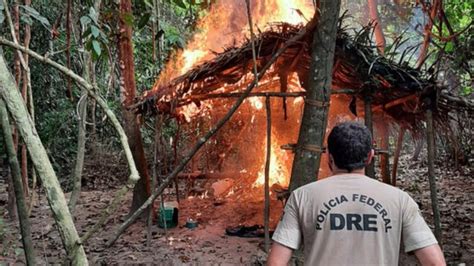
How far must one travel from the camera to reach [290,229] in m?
2.36

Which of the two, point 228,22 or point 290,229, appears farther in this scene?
point 228,22

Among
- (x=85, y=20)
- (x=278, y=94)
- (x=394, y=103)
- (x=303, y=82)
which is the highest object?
(x=85, y=20)

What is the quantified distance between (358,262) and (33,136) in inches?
60.7

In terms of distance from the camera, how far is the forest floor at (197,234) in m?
6.56

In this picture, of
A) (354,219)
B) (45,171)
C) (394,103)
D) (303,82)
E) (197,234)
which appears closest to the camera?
(45,171)

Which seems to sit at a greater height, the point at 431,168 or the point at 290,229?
the point at 290,229

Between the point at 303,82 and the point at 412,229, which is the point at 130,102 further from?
the point at 412,229

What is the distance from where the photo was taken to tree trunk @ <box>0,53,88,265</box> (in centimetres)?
206

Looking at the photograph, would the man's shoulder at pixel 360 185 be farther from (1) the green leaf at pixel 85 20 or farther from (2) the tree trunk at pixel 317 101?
(2) the tree trunk at pixel 317 101

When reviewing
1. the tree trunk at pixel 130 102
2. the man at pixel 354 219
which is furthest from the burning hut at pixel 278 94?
the man at pixel 354 219

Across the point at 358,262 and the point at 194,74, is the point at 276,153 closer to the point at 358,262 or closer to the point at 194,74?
the point at 194,74

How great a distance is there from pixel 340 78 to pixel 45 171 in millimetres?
5457

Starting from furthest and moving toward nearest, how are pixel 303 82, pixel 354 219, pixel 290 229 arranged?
1. pixel 303 82
2. pixel 290 229
3. pixel 354 219

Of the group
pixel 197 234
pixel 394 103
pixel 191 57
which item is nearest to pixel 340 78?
pixel 394 103
